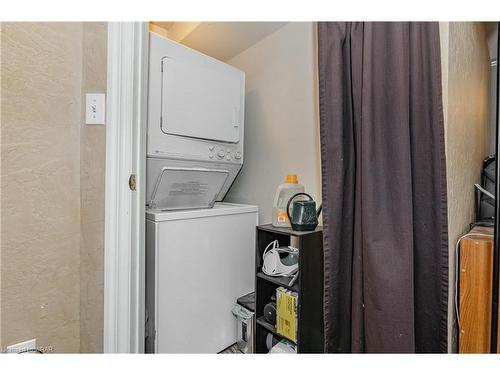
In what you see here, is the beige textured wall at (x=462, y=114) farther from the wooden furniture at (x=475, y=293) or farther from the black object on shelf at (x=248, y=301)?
the black object on shelf at (x=248, y=301)

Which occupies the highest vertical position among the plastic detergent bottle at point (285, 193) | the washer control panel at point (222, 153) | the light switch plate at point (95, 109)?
the light switch plate at point (95, 109)

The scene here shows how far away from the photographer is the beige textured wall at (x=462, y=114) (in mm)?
1001

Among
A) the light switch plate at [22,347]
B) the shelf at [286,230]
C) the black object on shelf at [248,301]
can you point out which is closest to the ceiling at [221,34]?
the shelf at [286,230]

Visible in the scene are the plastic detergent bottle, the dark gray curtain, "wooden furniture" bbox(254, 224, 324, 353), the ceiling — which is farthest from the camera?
the ceiling

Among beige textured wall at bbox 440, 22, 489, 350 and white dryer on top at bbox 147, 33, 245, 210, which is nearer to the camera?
beige textured wall at bbox 440, 22, 489, 350

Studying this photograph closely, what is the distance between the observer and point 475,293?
99 cm

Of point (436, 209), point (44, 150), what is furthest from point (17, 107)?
point (436, 209)

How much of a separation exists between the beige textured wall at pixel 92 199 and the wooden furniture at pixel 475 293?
1.43 m

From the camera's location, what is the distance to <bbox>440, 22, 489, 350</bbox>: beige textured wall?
1.00m

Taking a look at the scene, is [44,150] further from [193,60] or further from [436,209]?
[436,209]

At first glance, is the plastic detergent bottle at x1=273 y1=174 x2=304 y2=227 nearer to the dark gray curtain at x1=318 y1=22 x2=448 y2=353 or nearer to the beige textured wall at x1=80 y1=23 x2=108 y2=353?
the dark gray curtain at x1=318 y1=22 x2=448 y2=353

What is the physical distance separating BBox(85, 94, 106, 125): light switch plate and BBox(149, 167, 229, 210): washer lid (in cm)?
41

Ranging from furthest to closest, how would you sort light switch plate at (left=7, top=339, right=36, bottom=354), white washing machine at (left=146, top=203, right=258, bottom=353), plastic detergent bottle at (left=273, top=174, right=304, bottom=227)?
plastic detergent bottle at (left=273, top=174, right=304, bottom=227) < white washing machine at (left=146, top=203, right=258, bottom=353) < light switch plate at (left=7, top=339, right=36, bottom=354)

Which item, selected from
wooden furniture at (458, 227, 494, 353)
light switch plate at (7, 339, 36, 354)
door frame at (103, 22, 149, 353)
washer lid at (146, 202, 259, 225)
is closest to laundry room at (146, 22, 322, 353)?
washer lid at (146, 202, 259, 225)
